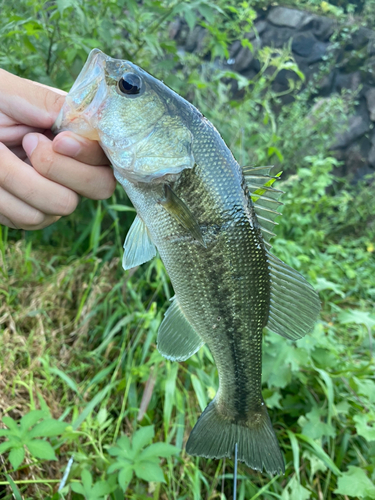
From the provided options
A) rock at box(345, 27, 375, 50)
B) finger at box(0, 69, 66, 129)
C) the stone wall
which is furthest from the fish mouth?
rock at box(345, 27, 375, 50)

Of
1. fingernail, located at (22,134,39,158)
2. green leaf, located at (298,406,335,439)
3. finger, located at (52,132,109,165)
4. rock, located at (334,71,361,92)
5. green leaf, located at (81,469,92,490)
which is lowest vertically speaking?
green leaf, located at (298,406,335,439)

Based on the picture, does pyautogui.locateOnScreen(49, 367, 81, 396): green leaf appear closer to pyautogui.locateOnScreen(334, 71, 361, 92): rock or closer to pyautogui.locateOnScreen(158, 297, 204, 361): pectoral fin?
pyautogui.locateOnScreen(158, 297, 204, 361): pectoral fin

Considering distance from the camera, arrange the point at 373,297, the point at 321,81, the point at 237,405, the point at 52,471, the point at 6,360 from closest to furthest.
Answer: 1. the point at 237,405
2. the point at 52,471
3. the point at 6,360
4. the point at 373,297
5. the point at 321,81

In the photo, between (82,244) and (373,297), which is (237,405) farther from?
(373,297)

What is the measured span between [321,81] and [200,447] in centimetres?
776

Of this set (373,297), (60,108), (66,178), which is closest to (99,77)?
(60,108)

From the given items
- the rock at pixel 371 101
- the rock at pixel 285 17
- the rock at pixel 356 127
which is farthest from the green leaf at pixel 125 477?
the rock at pixel 285 17

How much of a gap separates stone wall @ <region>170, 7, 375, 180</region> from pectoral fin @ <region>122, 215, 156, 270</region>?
266 inches

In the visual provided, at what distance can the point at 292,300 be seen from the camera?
1131 mm

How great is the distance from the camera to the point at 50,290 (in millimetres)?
2434

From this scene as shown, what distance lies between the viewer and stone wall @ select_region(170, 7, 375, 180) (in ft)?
22.7

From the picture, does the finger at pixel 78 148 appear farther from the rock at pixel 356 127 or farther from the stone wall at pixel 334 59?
the rock at pixel 356 127

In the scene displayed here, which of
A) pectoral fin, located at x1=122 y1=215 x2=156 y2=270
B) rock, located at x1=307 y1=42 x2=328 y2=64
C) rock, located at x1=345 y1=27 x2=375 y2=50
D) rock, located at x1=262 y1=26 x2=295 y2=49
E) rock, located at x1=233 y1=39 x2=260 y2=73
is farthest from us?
rock, located at x1=233 y1=39 x2=260 y2=73

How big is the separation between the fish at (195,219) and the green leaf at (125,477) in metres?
0.38
